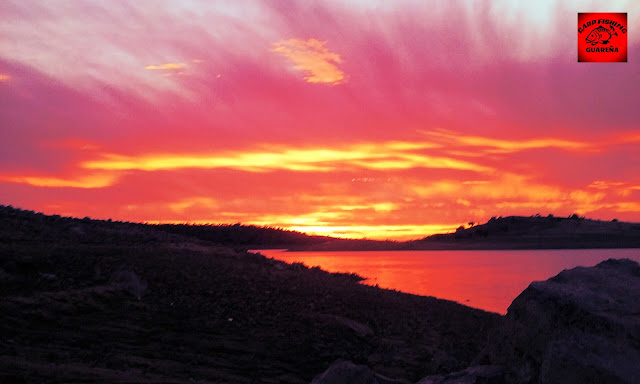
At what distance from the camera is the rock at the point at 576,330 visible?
21.9 feet

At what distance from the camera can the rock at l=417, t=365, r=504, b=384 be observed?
299 inches

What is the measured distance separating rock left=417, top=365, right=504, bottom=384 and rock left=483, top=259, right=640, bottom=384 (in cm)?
14

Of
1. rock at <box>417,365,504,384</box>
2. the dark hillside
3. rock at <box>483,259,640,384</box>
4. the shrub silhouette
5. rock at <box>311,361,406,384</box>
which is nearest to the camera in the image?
rock at <box>483,259,640,384</box>

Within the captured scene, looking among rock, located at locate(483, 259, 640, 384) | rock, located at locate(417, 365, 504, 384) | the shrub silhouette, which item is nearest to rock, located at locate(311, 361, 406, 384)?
rock, located at locate(417, 365, 504, 384)

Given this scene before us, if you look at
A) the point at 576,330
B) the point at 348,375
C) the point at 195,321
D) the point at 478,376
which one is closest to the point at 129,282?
the point at 195,321

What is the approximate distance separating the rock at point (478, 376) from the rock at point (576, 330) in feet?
0.45

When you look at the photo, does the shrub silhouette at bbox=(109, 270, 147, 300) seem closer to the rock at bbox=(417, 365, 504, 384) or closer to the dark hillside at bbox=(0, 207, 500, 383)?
the dark hillside at bbox=(0, 207, 500, 383)

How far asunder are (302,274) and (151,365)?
8.43m

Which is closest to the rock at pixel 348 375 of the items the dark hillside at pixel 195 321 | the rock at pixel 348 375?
the rock at pixel 348 375

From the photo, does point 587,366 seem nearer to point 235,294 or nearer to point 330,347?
point 330,347

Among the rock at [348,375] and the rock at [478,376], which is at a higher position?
the rock at [478,376]

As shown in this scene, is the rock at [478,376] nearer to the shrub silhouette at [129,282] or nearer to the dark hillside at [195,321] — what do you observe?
the dark hillside at [195,321]

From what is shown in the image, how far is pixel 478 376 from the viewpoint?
7.70 m

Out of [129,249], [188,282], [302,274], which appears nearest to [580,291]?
[188,282]
